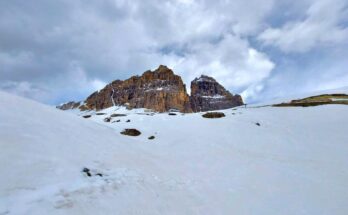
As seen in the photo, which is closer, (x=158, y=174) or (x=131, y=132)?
(x=158, y=174)

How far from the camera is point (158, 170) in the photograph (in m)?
13.2

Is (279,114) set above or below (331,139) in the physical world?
above

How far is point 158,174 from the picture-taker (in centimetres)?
1259

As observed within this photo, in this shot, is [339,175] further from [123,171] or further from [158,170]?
[123,171]

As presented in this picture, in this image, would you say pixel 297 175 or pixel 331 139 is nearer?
pixel 297 175

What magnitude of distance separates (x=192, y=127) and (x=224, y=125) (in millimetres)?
3614

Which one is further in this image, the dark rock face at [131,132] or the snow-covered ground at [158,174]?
the dark rock face at [131,132]

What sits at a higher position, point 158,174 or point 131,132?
point 131,132

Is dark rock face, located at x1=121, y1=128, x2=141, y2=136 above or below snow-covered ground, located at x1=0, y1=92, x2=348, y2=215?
above

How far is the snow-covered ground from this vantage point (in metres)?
7.92

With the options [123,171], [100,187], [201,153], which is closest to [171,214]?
[100,187]

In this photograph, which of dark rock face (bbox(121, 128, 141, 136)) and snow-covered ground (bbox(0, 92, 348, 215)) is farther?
dark rock face (bbox(121, 128, 141, 136))

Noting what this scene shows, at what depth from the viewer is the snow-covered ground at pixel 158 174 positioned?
7.92 meters

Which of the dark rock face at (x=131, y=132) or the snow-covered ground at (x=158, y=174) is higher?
the dark rock face at (x=131, y=132)
